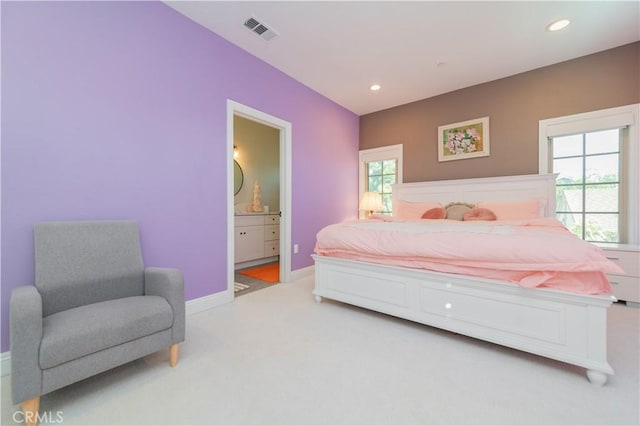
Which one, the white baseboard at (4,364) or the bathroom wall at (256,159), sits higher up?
the bathroom wall at (256,159)

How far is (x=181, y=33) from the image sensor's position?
91.7 inches

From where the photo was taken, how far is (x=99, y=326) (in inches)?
51.2

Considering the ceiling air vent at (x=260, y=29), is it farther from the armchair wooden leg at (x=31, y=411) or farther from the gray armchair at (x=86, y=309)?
the armchair wooden leg at (x=31, y=411)

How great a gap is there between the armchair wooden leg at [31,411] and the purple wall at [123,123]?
0.71 meters

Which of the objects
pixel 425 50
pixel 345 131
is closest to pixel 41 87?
pixel 425 50

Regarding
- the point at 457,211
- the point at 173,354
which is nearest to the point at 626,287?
the point at 457,211

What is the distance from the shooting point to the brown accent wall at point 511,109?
2816mm

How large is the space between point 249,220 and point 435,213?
2.81 m

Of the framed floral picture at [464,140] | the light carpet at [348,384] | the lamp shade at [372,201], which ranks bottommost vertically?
the light carpet at [348,384]

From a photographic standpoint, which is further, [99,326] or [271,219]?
[271,219]

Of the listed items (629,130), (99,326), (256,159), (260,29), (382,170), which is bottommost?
(99,326)

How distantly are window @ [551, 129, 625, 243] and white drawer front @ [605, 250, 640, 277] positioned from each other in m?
0.50

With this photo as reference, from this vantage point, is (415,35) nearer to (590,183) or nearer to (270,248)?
(590,183)

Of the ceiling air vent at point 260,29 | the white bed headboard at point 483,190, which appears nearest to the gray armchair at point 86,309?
the ceiling air vent at point 260,29
